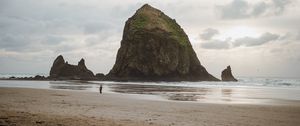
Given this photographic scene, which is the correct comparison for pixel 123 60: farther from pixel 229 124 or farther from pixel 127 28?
pixel 229 124

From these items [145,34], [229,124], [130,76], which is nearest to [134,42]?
[145,34]

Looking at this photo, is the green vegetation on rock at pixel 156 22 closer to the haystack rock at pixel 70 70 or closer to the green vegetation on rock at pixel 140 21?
the green vegetation on rock at pixel 140 21

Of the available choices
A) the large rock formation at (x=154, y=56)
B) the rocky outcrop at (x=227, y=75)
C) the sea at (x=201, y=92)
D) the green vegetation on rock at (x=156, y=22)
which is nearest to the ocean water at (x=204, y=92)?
the sea at (x=201, y=92)

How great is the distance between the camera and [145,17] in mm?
114875

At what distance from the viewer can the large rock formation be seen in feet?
337

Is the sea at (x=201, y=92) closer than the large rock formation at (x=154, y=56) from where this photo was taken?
Yes

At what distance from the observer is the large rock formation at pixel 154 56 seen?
337 feet

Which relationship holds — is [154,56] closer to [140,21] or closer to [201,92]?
[140,21]

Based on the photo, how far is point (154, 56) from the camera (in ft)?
340

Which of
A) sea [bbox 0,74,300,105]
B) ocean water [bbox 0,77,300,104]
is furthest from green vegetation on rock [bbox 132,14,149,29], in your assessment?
sea [bbox 0,74,300,105]

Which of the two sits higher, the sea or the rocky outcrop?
the rocky outcrop

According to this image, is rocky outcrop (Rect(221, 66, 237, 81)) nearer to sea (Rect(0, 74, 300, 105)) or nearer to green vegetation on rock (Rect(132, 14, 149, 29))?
green vegetation on rock (Rect(132, 14, 149, 29))

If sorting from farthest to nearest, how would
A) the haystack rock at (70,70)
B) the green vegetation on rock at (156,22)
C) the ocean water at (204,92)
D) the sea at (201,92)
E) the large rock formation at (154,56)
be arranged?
the haystack rock at (70,70)
the green vegetation on rock at (156,22)
the large rock formation at (154,56)
the ocean water at (204,92)
the sea at (201,92)

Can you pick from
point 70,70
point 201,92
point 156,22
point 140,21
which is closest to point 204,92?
point 201,92
